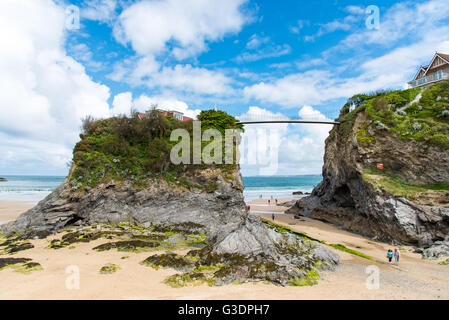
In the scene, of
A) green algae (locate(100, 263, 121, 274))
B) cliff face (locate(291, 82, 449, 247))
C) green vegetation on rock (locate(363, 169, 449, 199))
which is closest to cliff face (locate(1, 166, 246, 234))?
green algae (locate(100, 263, 121, 274))

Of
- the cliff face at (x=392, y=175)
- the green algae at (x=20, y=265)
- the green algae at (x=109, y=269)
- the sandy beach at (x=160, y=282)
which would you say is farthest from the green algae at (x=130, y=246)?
the cliff face at (x=392, y=175)

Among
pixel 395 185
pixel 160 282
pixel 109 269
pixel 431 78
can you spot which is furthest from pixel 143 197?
pixel 431 78

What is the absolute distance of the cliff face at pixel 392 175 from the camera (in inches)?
782

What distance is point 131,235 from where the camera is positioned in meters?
19.7

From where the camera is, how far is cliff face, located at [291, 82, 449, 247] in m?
19.9

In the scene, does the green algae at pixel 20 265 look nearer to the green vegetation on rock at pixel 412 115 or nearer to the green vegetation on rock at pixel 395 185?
the green vegetation on rock at pixel 395 185

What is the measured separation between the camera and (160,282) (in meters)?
11.7

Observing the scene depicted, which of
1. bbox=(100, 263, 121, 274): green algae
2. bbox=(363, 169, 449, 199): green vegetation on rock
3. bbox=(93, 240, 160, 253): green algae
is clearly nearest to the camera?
bbox=(100, 263, 121, 274): green algae

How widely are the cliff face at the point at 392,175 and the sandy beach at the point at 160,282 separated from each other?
16.0ft

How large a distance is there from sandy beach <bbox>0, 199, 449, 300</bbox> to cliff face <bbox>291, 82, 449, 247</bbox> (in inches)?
192

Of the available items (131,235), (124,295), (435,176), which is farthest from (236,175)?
(435,176)

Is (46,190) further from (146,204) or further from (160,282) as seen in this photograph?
(160,282)

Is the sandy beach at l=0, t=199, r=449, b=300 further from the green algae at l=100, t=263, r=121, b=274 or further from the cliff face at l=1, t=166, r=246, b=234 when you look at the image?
the cliff face at l=1, t=166, r=246, b=234
